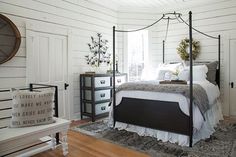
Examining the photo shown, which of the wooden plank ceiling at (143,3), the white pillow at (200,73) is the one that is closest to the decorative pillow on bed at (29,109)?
the white pillow at (200,73)

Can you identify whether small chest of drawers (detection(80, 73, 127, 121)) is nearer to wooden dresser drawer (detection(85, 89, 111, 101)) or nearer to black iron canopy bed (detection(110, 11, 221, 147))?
wooden dresser drawer (detection(85, 89, 111, 101))

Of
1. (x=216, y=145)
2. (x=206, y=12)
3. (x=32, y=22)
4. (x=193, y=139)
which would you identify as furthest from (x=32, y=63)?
(x=206, y=12)

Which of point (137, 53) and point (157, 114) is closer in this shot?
point (157, 114)

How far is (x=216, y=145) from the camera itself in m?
2.83

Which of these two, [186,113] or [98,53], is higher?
[98,53]

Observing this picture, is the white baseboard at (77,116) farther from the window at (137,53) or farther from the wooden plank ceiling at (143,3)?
the wooden plank ceiling at (143,3)

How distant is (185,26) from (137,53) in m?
1.46

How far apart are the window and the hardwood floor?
282 centimetres

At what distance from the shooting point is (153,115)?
10.3 ft

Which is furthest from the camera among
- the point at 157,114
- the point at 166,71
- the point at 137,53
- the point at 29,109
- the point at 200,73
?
the point at 137,53

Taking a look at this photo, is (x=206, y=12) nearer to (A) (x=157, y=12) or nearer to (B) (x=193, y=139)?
(A) (x=157, y=12)

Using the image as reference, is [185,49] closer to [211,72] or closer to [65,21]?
[211,72]

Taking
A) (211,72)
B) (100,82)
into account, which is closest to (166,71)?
(211,72)

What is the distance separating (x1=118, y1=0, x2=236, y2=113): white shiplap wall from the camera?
14.7ft
